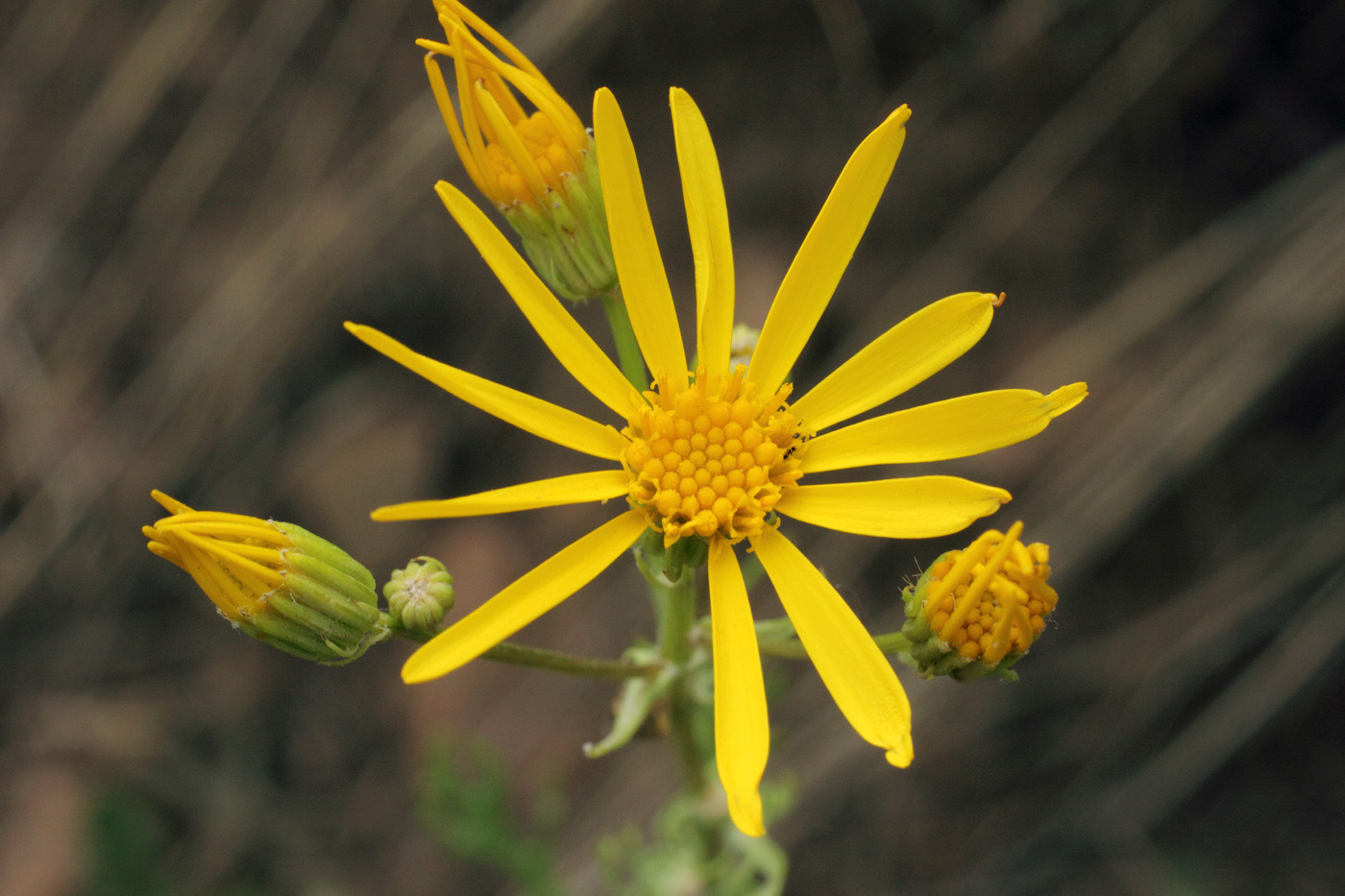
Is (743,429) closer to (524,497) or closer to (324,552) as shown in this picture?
(524,497)

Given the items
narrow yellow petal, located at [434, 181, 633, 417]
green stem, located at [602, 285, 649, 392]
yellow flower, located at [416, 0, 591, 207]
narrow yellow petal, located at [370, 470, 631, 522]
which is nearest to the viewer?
narrow yellow petal, located at [370, 470, 631, 522]

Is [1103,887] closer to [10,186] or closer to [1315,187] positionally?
[1315,187]

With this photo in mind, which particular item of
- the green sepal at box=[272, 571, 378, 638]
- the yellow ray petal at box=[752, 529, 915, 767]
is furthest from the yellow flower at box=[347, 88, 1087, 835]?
the green sepal at box=[272, 571, 378, 638]

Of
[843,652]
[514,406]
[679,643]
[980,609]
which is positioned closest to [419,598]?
[514,406]

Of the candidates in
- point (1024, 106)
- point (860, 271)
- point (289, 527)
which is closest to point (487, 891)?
point (289, 527)

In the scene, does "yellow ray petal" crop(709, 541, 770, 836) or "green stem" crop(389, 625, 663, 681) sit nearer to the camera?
"yellow ray petal" crop(709, 541, 770, 836)

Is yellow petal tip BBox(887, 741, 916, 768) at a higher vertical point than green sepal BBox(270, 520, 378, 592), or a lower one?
higher

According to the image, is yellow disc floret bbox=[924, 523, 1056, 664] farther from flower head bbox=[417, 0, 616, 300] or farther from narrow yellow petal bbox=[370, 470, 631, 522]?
flower head bbox=[417, 0, 616, 300]
